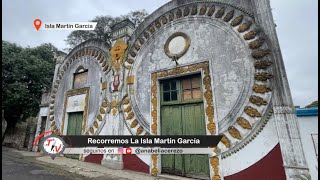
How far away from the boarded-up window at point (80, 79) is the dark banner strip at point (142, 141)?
2202 millimetres

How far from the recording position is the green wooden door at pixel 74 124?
754 cm

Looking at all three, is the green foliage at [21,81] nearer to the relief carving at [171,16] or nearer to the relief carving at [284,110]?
the relief carving at [171,16]

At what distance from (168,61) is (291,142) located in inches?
143

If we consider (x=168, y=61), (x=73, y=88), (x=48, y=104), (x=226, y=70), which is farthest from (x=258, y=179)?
(x=48, y=104)

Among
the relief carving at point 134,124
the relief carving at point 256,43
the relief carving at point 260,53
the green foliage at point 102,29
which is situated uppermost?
the green foliage at point 102,29

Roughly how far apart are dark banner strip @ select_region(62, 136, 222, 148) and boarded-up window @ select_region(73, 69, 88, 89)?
7.23 ft

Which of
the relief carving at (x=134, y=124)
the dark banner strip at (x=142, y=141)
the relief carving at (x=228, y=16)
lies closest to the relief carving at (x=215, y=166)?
the dark banner strip at (x=142, y=141)

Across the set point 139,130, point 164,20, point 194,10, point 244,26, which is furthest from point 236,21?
point 139,130

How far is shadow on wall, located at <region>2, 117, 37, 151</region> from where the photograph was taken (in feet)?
32.3

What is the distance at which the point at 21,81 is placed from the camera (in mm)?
11070

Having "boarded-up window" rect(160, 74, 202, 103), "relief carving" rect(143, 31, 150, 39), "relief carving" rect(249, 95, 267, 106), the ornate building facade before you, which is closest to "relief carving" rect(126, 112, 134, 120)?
the ornate building facade

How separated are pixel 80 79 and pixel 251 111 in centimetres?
693

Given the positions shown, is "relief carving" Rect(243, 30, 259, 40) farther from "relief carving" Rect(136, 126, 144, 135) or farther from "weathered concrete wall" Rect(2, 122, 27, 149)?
"weathered concrete wall" Rect(2, 122, 27, 149)

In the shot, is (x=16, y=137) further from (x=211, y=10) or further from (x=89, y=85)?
(x=211, y=10)
